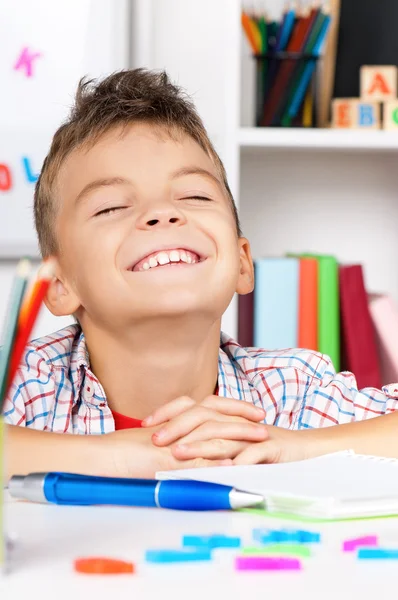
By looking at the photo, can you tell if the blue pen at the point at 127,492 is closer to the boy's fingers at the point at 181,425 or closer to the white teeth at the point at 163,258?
the boy's fingers at the point at 181,425

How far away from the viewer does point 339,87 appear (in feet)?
6.95

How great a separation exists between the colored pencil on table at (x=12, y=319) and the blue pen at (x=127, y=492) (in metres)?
0.19

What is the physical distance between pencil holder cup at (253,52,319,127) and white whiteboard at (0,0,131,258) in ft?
1.01

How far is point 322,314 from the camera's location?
187 centimetres

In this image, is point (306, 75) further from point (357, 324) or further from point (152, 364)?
point (152, 364)

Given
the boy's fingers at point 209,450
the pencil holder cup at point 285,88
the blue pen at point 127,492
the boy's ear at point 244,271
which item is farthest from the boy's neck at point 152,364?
the pencil holder cup at point 285,88

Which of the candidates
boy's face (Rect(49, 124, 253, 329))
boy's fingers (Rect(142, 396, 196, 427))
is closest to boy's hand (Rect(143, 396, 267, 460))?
boy's fingers (Rect(142, 396, 196, 427))

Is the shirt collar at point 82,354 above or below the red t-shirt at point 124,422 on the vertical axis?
above

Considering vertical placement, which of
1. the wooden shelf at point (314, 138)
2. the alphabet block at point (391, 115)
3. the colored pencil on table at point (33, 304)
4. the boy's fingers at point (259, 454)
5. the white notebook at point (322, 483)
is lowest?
the boy's fingers at point (259, 454)

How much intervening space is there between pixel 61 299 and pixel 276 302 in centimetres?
66

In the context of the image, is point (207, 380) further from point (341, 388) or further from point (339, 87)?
point (339, 87)

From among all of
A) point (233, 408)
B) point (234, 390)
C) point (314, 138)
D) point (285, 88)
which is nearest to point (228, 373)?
point (234, 390)

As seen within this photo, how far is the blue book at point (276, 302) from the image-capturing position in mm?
1844

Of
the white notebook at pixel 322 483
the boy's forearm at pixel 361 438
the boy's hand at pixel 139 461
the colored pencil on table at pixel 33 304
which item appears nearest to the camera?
the colored pencil on table at pixel 33 304
